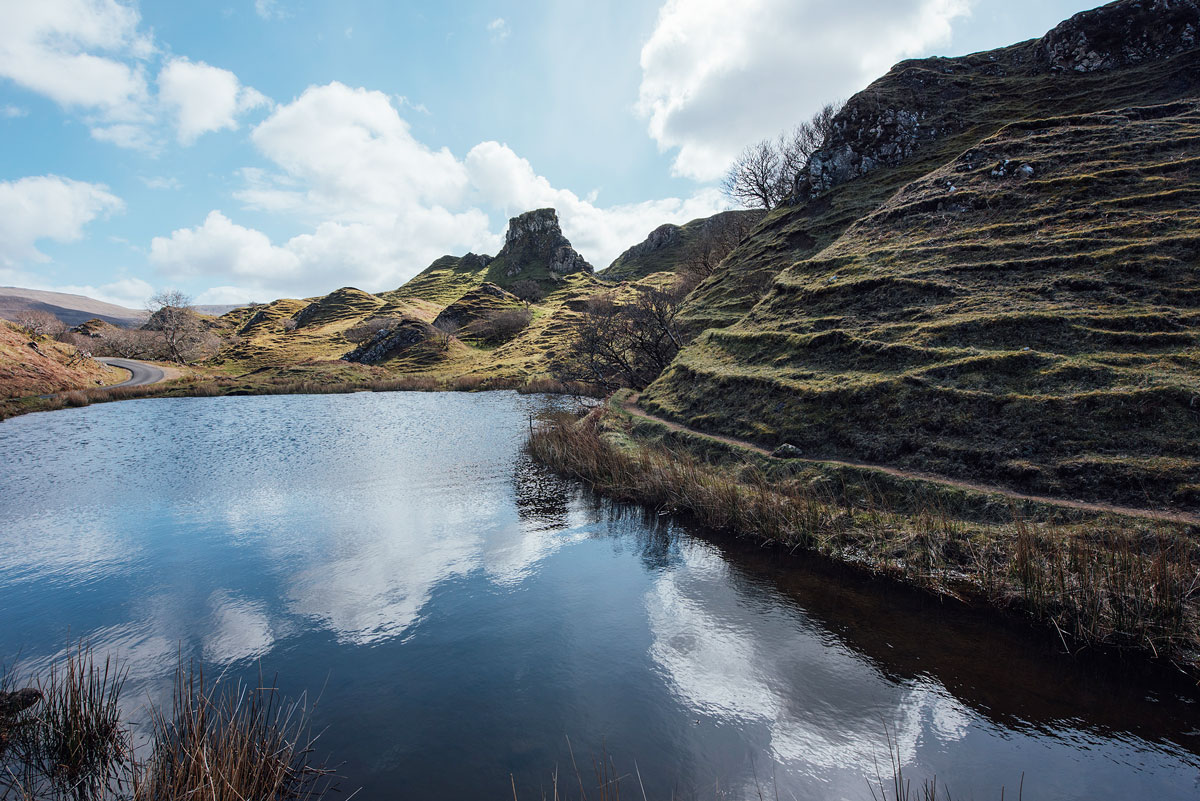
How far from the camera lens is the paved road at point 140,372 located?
68062 millimetres

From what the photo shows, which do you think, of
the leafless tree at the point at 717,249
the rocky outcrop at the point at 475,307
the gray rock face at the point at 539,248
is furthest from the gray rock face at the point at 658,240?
the leafless tree at the point at 717,249

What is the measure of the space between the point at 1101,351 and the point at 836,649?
556 inches

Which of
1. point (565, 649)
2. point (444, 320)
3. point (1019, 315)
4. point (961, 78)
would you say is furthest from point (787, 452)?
point (444, 320)

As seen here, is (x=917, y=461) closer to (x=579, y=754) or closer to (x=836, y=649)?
(x=836, y=649)

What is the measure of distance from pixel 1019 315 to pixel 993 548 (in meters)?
11.1

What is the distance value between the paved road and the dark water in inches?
2471

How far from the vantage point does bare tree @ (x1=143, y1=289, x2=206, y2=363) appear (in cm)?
10406

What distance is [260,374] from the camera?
8019 centimetres

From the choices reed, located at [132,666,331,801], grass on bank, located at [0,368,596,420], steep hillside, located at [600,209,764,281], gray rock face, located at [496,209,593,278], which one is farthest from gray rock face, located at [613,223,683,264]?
reed, located at [132,666,331,801]

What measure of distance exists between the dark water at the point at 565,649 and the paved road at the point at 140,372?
6276 centimetres

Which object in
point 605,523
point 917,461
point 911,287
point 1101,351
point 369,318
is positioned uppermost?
point 369,318

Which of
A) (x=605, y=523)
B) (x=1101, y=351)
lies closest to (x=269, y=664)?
(x=605, y=523)

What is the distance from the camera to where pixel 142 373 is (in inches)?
3039

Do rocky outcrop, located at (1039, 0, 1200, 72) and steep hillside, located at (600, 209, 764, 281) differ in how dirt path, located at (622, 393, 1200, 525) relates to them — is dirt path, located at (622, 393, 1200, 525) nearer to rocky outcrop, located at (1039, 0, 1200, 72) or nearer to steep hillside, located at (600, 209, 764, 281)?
rocky outcrop, located at (1039, 0, 1200, 72)
